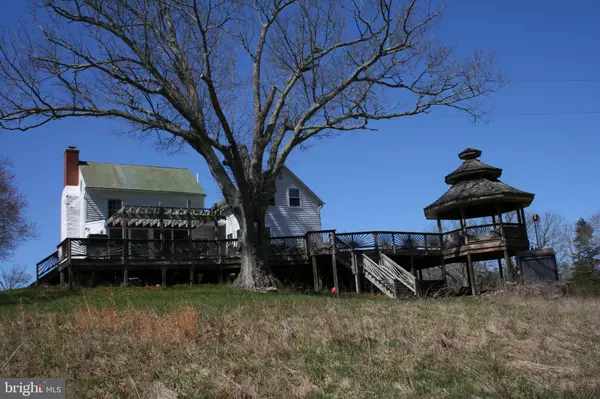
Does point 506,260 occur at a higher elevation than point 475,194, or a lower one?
lower

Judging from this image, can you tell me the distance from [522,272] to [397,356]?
66.0 ft

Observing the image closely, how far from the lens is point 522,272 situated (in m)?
27.0

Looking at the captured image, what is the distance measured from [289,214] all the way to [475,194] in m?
12.0

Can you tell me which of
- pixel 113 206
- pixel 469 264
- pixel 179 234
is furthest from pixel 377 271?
pixel 113 206

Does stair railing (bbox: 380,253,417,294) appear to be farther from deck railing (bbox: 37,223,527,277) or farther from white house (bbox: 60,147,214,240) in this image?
white house (bbox: 60,147,214,240)

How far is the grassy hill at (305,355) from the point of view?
759cm

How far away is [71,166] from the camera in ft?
117

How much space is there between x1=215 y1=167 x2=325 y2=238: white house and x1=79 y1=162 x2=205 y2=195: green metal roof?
2.83 metres

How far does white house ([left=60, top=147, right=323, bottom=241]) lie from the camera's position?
3334 centimetres

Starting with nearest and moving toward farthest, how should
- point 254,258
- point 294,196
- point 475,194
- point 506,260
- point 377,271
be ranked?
point 254,258, point 377,271, point 506,260, point 475,194, point 294,196

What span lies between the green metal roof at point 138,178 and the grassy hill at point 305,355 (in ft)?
73.9

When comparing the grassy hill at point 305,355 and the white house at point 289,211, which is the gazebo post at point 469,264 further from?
the grassy hill at point 305,355

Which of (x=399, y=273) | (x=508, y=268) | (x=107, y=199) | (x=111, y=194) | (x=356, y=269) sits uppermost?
(x=111, y=194)

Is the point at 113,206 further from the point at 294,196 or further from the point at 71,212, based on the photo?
the point at 294,196
